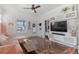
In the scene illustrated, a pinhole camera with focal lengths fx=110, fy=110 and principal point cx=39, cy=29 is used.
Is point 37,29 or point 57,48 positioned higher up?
point 37,29

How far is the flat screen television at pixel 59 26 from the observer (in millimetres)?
1682

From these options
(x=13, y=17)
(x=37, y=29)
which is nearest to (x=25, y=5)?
(x=13, y=17)

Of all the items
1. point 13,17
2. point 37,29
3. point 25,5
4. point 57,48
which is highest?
point 25,5

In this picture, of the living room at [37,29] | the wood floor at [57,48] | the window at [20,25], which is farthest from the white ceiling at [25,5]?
the wood floor at [57,48]

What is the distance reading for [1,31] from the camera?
1.72m

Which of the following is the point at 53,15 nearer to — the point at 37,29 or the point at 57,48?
the point at 37,29

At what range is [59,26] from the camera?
172 cm

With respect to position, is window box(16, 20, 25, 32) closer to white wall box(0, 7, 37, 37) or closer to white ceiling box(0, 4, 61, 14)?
white wall box(0, 7, 37, 37)

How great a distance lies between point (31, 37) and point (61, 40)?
0.47 m
